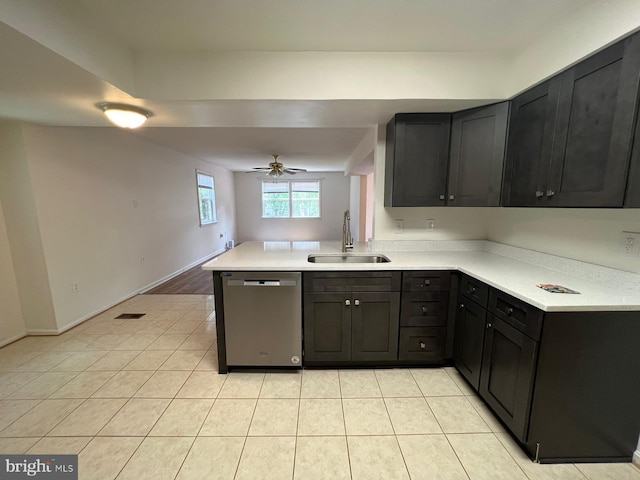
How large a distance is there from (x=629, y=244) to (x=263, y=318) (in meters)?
2.37

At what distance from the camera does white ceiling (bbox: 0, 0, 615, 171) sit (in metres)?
1.43

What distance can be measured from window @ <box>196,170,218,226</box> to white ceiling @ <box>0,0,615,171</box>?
3.69 meters

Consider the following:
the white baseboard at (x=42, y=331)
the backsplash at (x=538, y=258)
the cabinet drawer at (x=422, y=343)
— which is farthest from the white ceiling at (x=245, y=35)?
the white baseboard at (x=42, y=331)

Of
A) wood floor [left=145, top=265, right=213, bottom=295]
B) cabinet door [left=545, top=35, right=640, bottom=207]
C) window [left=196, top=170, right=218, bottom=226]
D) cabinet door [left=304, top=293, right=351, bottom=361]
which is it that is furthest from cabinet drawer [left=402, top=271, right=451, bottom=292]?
window [left=196, top=170, right=218, bottom=226]

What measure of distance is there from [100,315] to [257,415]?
2.77 metres

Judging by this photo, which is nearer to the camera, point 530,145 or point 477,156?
point 530,145

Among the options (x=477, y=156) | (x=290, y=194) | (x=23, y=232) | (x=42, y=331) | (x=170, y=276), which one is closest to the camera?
(x=477, y=156)

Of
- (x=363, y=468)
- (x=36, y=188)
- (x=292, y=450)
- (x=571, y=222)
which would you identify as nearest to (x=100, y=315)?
(x=36, y=188)

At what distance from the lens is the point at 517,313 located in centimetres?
147

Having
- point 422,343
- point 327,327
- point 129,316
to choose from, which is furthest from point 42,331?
point 422,343

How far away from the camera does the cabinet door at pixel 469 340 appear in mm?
1817

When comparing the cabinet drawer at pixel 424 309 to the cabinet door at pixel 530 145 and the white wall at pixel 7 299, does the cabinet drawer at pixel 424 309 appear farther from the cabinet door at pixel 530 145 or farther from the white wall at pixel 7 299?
the white wall at pixel 7 299

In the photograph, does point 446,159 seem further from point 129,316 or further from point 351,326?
point 129,316

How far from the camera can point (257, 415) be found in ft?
5.69
